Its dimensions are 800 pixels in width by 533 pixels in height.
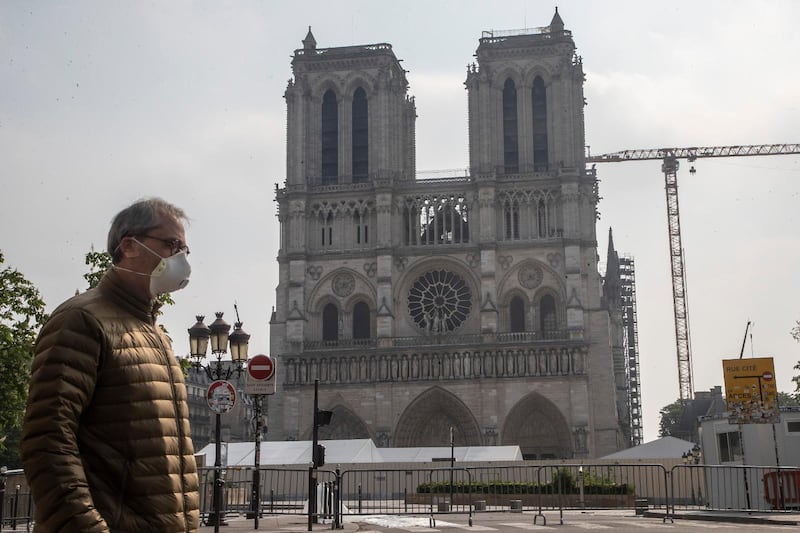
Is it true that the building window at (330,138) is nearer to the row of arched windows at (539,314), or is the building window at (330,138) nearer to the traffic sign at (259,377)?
the row of arched windows at (539,314)

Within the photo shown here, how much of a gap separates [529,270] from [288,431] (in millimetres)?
14981

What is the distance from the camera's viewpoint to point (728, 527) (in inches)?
633

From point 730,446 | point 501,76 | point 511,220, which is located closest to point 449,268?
point 511,220

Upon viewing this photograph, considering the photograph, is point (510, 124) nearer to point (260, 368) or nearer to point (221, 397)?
point (221, 397)

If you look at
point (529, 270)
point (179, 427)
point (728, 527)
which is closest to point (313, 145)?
point (529, 270)

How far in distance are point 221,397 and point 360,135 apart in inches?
1773

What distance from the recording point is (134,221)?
13.7 feet

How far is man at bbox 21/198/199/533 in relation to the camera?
3568 millimetres

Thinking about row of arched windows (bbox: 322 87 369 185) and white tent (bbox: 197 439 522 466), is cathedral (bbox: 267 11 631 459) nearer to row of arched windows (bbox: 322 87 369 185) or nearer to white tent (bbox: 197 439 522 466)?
row of arched windows (bbox: 322 87 369 185)

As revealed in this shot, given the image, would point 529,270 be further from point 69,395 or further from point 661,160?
point 69,395

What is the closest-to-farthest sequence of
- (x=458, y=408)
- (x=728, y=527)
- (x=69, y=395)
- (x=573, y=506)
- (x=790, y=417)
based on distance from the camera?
(x=69, y=395) < (x=728, y=527) < (x=790, y=417) < (x=573, y=506) < (x=458, y=408)

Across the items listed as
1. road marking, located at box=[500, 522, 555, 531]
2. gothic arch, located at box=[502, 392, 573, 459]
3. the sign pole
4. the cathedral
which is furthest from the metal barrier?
gothic arch, located at box=[502, 392, 573, 459]

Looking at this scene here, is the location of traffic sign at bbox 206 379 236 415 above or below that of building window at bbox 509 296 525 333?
below

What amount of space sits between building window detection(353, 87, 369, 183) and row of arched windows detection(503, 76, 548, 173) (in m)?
7.62
